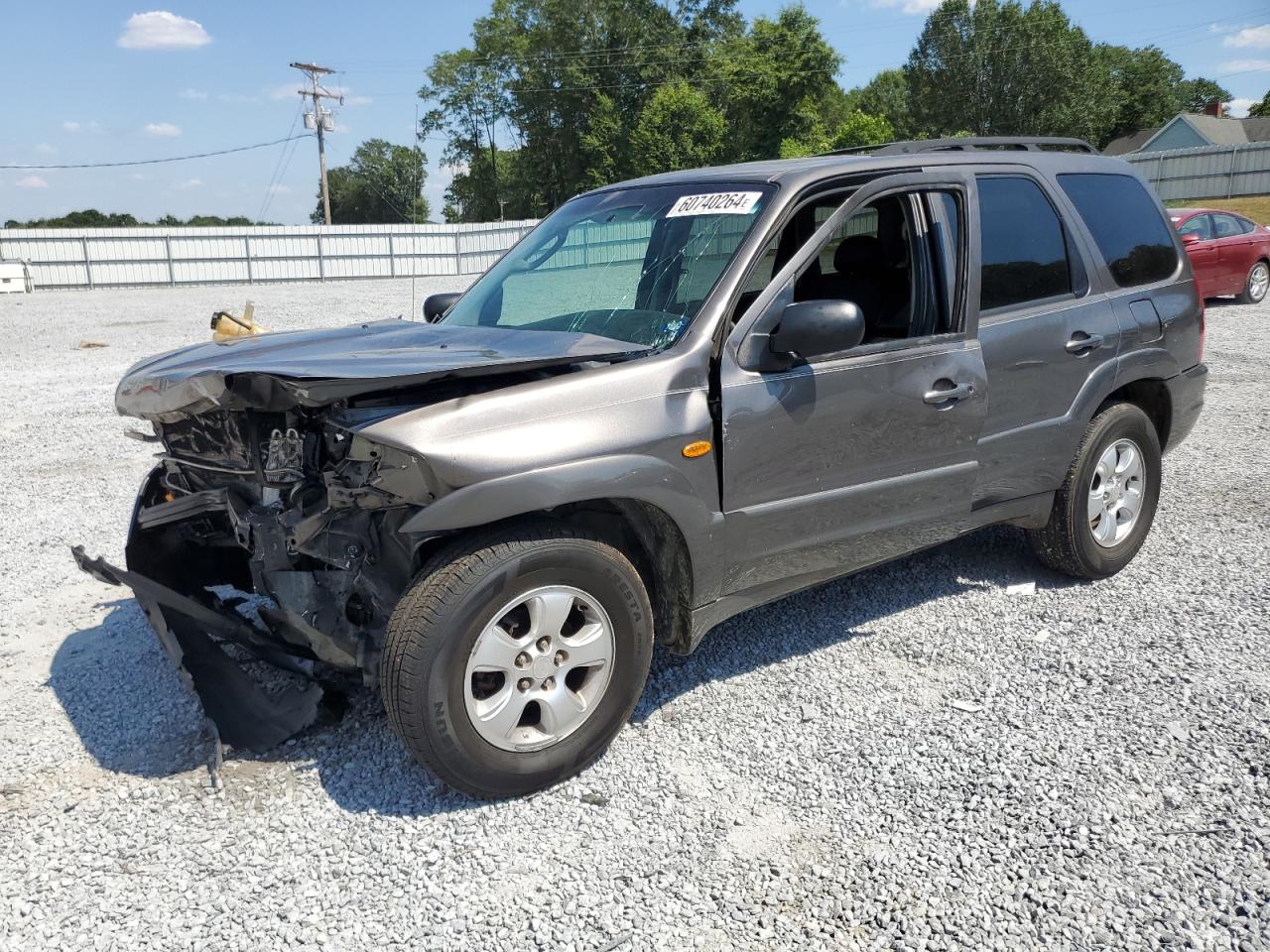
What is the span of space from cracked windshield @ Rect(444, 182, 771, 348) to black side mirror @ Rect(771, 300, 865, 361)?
0.35 meters

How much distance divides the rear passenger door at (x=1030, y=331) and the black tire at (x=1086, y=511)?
0.16 m

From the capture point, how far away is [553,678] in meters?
3.13

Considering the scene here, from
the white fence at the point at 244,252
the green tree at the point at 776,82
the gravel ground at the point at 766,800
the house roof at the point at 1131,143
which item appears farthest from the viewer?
the house roof at the point at 1131,143

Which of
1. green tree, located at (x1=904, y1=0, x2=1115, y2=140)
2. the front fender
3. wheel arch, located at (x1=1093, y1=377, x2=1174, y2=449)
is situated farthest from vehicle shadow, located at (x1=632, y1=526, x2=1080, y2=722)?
green tree, located at (x1=904, y1=0, x2=1115, y2=140)

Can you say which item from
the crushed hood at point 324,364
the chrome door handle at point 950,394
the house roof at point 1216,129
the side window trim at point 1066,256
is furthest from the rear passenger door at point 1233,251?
the house roof at point 1216,129

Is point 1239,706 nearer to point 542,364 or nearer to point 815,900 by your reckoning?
point 815,900

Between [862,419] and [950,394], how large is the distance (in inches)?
19.1

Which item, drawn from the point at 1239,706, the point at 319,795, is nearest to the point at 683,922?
the point at 319,795

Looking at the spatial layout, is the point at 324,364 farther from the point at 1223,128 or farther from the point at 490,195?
the point at 1223,128

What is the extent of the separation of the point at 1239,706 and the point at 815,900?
80.2 inches

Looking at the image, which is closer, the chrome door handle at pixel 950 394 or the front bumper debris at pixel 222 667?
the front bumper debris at pixel 222 667

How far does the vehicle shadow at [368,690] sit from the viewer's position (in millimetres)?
3314

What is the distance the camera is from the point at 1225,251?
15758 millimetres

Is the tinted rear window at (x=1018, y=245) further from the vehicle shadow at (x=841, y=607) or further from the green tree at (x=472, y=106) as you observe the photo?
the green tree at (x=472, y=106)
